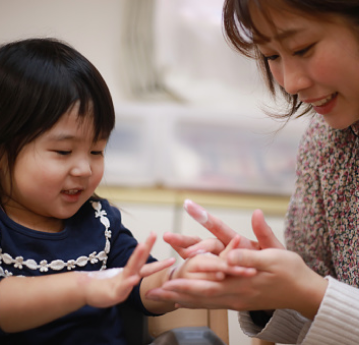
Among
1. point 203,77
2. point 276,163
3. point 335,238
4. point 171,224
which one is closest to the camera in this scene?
point 335,238

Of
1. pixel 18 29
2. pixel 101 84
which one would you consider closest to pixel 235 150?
pixel 18 29

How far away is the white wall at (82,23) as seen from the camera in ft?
7.72

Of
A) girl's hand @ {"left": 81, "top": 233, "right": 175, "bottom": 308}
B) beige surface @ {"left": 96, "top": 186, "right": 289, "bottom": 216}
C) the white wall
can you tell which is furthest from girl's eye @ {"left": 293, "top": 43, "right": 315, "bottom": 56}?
the white wall

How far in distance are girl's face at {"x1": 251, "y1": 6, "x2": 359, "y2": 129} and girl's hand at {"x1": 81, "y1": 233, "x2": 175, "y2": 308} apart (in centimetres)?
36

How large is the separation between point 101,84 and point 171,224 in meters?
1.02

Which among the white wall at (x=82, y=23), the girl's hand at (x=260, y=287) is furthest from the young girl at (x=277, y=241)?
the white wall at (x=82, y=23)

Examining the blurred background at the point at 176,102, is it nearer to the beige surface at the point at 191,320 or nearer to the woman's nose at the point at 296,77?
the beige surface at the point at 191,320

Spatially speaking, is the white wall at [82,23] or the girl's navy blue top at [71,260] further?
the white wall at [82,23]

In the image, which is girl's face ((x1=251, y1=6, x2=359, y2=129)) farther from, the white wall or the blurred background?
the white wall

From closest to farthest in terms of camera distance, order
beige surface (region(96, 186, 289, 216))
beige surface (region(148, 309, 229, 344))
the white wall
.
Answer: beige surface (region(148, 309, 229, 344)) < beige surface (region(96, 186, 289, 216)) < the white wall

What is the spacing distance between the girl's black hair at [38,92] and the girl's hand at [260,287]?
1.00 ft

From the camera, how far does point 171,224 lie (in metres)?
1.85

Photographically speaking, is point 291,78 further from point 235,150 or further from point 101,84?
point 235,150

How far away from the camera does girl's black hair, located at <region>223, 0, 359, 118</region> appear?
2.52 ft
